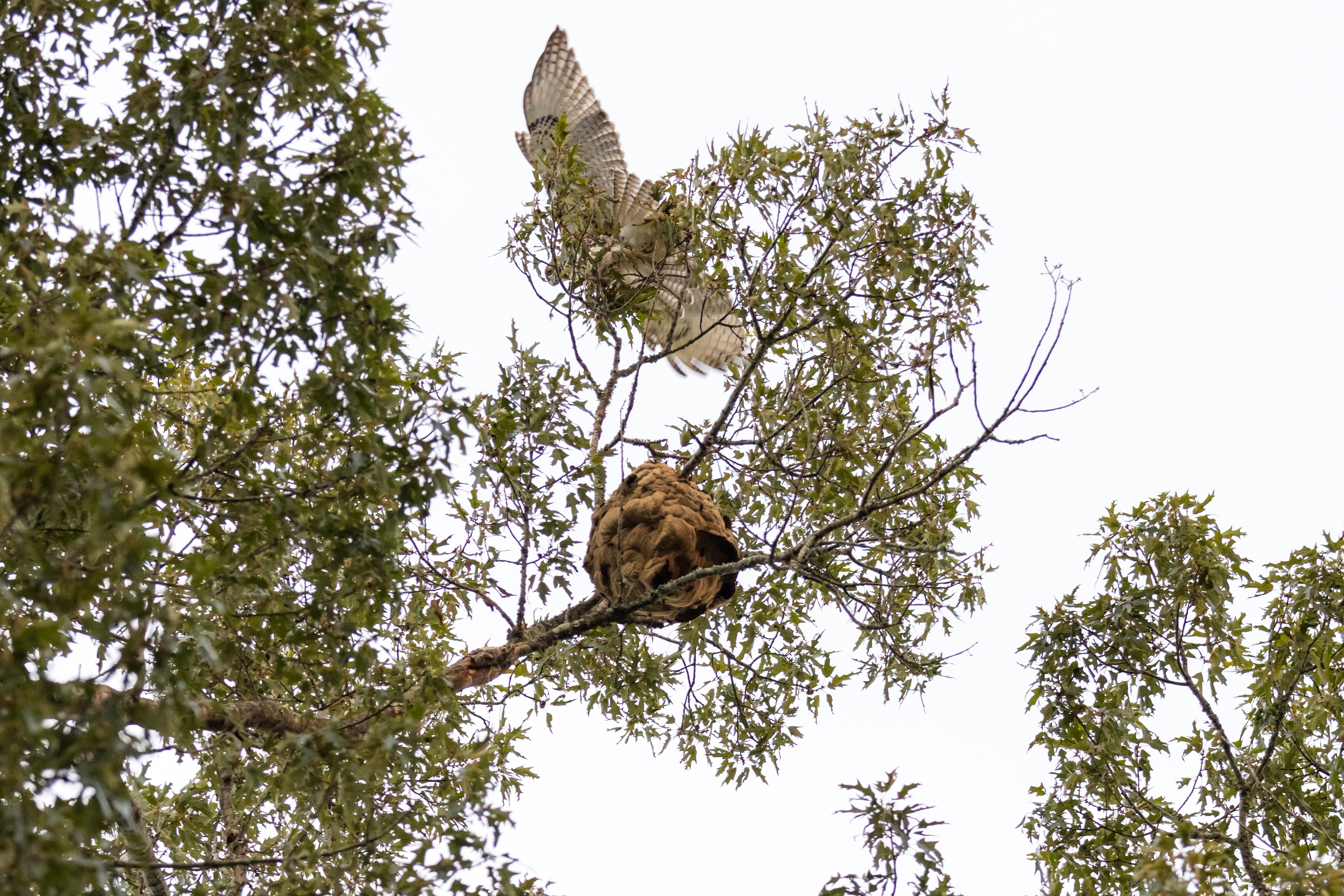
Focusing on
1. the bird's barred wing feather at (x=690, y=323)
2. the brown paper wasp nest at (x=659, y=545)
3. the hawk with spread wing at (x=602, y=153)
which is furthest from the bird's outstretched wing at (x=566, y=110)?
the brown paper wasp nest at (x=659, y=545)

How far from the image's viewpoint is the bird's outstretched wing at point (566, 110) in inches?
409

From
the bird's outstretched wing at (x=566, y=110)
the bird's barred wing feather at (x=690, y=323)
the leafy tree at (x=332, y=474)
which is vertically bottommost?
the leafy tree at (x=332, y=474)

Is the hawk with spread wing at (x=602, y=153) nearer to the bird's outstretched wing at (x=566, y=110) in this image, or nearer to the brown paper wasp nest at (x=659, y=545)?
the bird's outstretched wing at (x=566, y=110)

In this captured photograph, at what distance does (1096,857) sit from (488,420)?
532cm

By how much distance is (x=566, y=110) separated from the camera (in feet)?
34.3

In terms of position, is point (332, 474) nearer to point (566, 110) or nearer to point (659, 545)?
point (659, 545)

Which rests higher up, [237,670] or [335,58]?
[335,58]

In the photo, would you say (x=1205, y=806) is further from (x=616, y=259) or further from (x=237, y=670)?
(x=237, y=670)

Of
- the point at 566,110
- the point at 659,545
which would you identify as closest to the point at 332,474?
the point at 659,545

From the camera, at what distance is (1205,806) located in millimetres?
7914

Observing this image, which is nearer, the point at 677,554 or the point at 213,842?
the point at 677,554

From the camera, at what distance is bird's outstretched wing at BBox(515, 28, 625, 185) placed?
10391mm

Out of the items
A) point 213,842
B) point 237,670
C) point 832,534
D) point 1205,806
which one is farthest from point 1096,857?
point 213,842

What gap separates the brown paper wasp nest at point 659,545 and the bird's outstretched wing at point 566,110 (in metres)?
3.83
